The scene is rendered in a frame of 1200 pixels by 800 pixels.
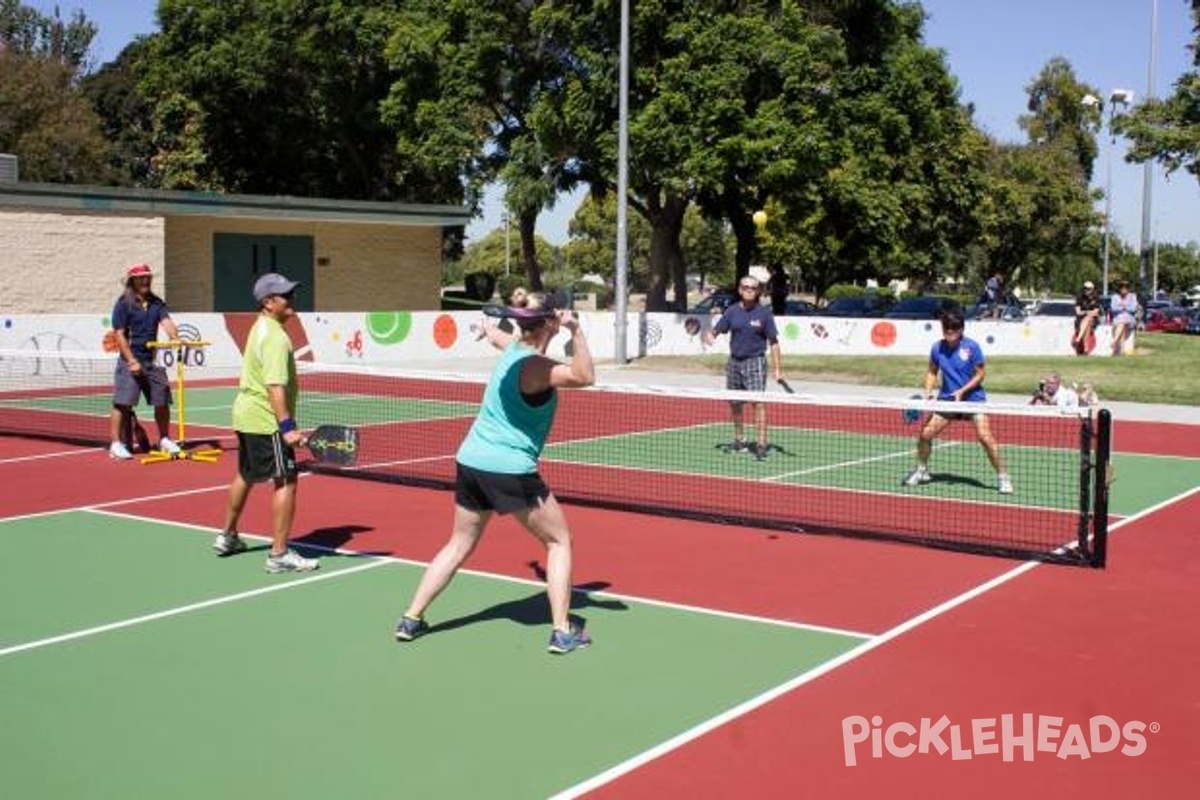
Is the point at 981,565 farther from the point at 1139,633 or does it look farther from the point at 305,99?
the point at 305,99

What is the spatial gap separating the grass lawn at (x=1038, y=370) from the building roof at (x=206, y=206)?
33.5ft

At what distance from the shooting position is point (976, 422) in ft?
39.8

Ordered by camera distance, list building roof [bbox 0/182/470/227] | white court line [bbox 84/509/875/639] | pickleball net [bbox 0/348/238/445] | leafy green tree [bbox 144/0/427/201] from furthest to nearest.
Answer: leafy green tree [bbox 144/0/427/201]
building roof [bbox 0/182/470/227]
pickleball net [bbox 0/348/238/445]
white court line [bbox 84/509/875/639]

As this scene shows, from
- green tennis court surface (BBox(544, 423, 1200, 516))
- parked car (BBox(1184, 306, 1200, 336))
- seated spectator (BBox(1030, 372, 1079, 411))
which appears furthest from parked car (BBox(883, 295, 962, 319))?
seated spectator (BBox(1030, 372, 1079, 411))

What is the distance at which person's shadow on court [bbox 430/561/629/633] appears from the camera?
7672mm

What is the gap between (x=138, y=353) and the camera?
46.4 ft

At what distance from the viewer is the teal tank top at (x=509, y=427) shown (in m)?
6.80

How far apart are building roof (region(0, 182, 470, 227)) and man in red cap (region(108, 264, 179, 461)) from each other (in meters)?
16.9

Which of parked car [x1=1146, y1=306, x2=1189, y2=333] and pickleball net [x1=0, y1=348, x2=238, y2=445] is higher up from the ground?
parked car [x1=1146, y1=306, x2=1189, y2=333]

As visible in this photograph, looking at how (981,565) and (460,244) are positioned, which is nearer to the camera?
(981,565)

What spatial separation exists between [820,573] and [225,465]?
7.32 meters

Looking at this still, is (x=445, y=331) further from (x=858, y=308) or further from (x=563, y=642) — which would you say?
(x=563, y=642)

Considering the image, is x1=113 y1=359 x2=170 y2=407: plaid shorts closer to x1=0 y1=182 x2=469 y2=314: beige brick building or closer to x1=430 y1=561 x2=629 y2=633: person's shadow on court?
x1=430 y1=561 x2=629 y2=633: person's shadow on court

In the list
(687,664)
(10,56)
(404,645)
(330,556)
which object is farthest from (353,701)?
(10,56)
